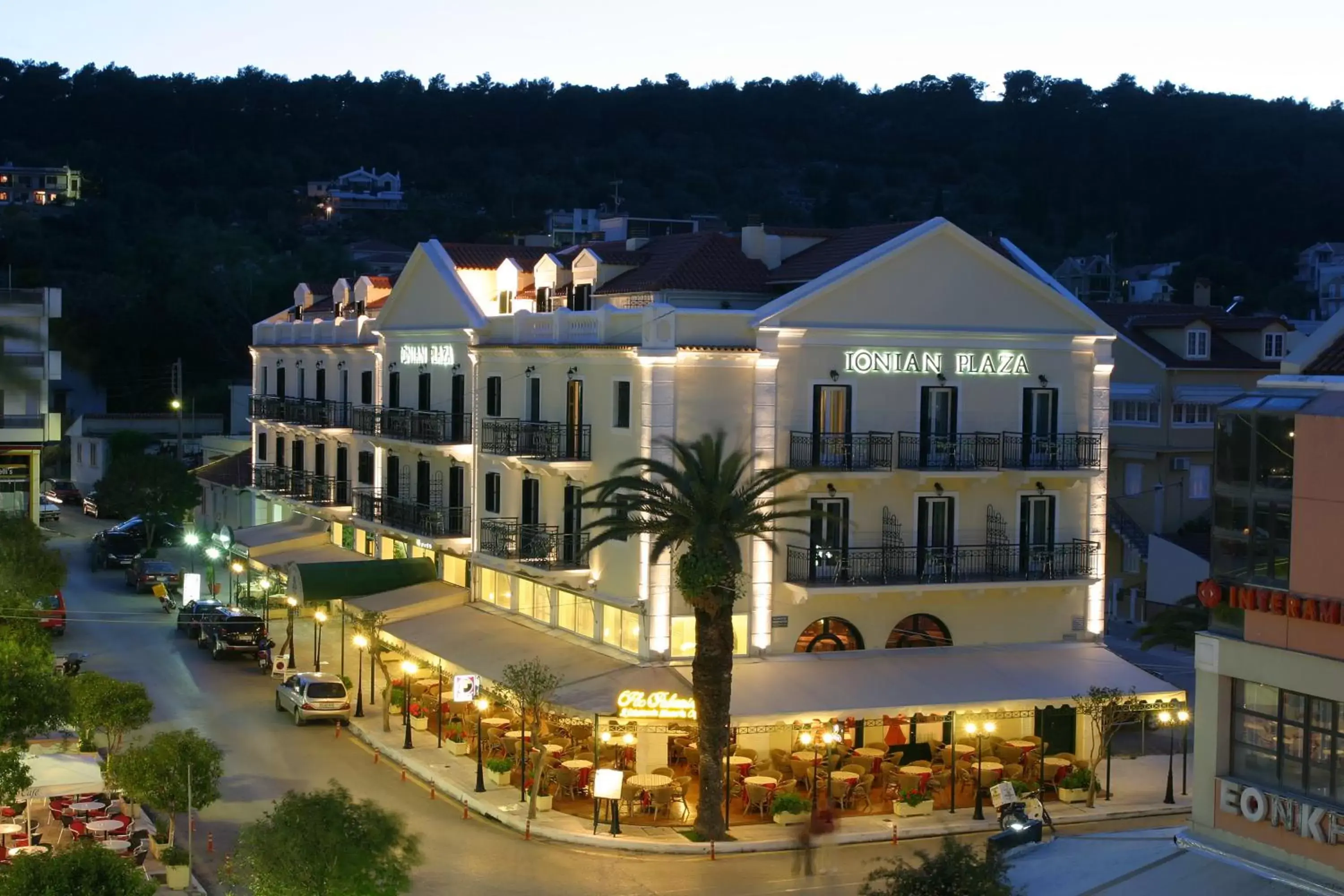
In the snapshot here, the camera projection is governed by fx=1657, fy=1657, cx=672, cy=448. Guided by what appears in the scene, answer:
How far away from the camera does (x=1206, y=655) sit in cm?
2228

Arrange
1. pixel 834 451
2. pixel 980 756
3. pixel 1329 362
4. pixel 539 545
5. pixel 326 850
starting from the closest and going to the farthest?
pixel 326 850
pixel 1329 362
pixel 980 756
pixel 834 451
pixel 539 545

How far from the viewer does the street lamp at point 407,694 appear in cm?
3597

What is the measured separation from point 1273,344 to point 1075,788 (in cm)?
3108

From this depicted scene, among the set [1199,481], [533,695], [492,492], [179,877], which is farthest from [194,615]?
[1199,481]

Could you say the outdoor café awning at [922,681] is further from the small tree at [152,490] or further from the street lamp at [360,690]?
the small tree at [152,490]

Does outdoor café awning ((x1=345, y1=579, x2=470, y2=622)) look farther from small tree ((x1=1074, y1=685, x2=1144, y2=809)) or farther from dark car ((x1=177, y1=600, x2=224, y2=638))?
small tree ((x1=1074, y1=685, x2=1144, y2=809))

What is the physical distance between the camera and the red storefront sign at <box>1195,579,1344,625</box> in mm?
20641

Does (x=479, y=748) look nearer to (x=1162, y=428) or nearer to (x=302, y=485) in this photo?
(x=302, y=485)

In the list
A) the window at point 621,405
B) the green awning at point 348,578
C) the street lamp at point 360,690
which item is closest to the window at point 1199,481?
the green awning at point 348,578

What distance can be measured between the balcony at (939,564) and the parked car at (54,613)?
72.7 feet

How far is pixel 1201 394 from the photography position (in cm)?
5575

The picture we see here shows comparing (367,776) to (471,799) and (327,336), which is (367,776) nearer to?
(471,799)

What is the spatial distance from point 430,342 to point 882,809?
1941 centimetres

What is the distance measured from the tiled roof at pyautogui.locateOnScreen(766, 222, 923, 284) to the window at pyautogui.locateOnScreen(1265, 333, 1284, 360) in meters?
24.8
